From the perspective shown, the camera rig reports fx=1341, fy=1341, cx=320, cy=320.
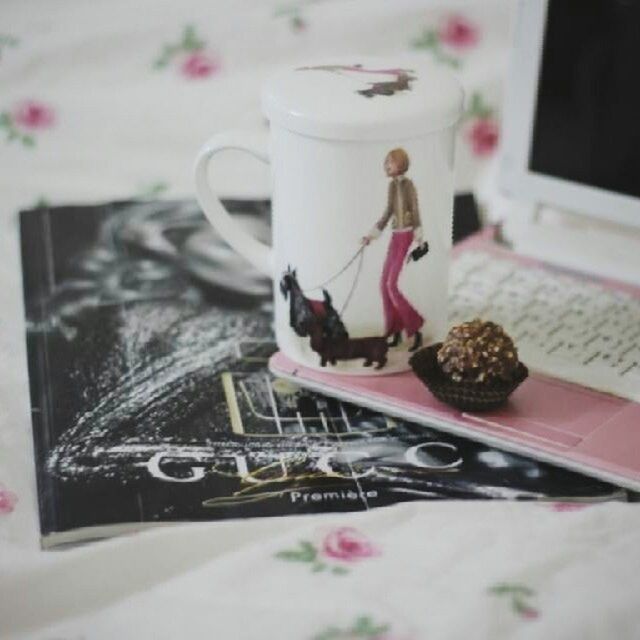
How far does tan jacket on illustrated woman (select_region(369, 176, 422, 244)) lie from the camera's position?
0.69 meters

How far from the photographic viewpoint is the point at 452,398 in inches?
26.9

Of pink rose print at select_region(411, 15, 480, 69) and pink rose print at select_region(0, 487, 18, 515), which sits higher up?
pink rose print at select_region(411, 15, 480, 69)

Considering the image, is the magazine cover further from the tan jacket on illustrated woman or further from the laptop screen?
the laptop screen

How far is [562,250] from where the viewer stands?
0.88 meters

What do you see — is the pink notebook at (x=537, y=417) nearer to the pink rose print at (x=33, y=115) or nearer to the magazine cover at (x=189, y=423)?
the magazine cover at (x=189, y=423)

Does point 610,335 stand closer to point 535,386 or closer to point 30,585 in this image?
point 535,386

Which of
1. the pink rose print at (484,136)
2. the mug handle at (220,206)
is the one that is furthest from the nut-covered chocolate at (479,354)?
the pink rose print at (484,136)

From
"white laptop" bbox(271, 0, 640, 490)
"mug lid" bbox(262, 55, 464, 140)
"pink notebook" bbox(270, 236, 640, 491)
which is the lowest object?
"pink notebook" bbox(270, 236, 640, 491)

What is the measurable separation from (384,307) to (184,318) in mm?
160

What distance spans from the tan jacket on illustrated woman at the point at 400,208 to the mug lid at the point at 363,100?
0.09 ft

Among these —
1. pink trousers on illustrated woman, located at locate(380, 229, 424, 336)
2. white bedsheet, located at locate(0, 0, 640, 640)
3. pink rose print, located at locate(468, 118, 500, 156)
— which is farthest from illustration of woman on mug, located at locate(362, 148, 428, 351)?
Result: pink rose print, located at locate(468, 118, 500, 156)

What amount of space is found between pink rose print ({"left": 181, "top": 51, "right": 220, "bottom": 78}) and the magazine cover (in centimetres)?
24

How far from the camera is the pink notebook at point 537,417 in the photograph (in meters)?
0.66

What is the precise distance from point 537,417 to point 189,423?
0.18m
